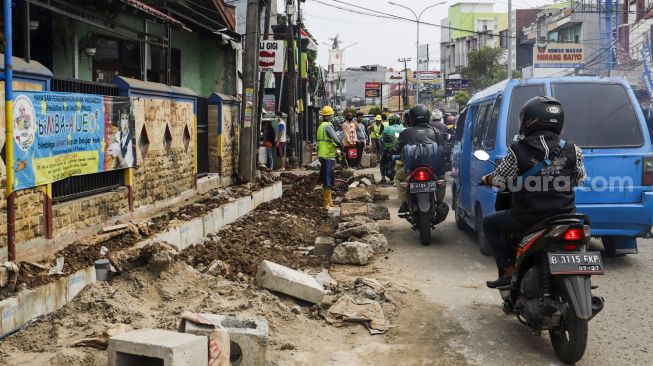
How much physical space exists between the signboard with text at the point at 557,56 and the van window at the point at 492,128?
50275mm

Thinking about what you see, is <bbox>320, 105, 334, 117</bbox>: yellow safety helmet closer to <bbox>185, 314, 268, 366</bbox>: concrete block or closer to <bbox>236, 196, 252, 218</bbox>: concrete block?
<bbox>236, 196, 252, 218</bbox>: concrete block

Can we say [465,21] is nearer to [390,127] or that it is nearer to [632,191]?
[390,127]

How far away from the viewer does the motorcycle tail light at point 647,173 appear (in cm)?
807

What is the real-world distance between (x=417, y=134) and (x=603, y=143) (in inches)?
112

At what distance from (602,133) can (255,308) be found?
14.9ft

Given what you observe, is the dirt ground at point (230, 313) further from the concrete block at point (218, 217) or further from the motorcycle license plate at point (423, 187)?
the concrete block at point (218, 217)

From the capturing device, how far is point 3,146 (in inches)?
252

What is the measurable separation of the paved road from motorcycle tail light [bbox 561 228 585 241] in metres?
0.87

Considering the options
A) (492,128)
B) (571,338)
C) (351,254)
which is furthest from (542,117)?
(351,254)

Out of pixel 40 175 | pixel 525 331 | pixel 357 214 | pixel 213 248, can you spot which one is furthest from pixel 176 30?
pixel 525 331

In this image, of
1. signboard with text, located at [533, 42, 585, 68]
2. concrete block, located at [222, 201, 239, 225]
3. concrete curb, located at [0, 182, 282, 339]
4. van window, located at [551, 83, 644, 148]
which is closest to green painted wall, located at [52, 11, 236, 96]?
concrete block, located at [222, 201, 239, 225]

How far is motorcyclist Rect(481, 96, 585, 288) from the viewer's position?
5363mm

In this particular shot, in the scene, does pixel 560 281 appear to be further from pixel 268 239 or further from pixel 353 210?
pixel 353 210

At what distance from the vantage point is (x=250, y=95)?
51.4 feet
